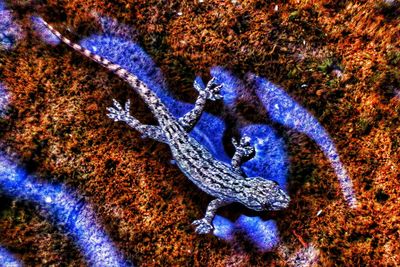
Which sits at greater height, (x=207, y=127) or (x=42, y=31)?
(x=42, y=31)

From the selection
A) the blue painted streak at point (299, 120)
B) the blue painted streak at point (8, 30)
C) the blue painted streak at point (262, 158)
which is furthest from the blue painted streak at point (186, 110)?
the blue painted streak at point (8, 30)

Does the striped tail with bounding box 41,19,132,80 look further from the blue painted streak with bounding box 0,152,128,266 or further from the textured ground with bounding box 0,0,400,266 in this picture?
the blue painted streak with bounding box 0,152,128,266

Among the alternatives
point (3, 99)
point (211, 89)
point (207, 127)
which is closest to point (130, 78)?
point (211, 89)

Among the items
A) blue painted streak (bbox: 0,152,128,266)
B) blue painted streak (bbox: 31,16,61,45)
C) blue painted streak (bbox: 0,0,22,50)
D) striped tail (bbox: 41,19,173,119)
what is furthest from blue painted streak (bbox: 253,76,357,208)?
blue painted streak (bbox: 0,0,22,50)

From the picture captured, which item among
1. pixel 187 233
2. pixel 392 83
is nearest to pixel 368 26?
pixel 392 83

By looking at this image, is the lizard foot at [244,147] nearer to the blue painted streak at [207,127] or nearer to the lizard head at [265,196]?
the blue painted streak at [207,127]

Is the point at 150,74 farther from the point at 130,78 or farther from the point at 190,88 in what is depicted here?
the point at 190,88
